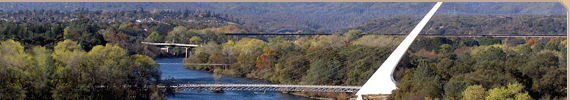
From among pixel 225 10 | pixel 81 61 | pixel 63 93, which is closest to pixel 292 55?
pixel 81 61

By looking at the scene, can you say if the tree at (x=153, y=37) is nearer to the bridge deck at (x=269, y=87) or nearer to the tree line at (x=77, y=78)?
the bridge deck at (x=269, y=87)

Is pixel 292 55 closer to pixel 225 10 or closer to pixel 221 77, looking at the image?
pixel 221 77

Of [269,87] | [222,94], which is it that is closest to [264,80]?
[269,87]

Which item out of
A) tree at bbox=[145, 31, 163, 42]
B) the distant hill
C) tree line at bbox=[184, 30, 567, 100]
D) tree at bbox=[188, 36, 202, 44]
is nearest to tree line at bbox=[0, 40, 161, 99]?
tree line at bbox=[184, 30, 567, 100]

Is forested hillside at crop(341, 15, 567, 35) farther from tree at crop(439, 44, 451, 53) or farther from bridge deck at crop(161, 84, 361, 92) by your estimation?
bridge deck at crop(161, 84, 361, 92)

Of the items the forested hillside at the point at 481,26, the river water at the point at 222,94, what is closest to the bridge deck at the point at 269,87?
the river water at the point at 222,94

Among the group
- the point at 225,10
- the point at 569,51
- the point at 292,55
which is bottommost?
the point at 225,10

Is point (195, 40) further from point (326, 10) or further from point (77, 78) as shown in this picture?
point (326, 10)
